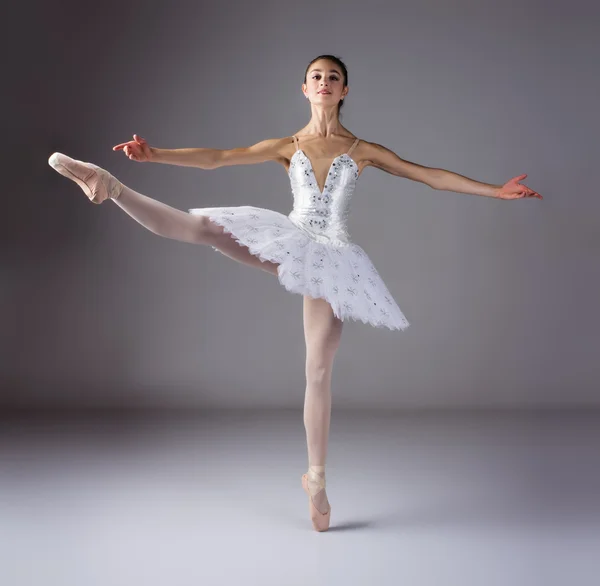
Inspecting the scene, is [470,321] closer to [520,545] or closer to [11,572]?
[520,545]

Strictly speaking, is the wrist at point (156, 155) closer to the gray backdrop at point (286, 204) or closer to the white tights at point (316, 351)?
the white tights at point (316, 351)

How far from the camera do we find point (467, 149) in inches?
204

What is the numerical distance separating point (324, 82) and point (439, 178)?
0.55 meters

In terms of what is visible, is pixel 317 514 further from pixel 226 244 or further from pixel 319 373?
pixel 226 244

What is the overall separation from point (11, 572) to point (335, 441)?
2.16m

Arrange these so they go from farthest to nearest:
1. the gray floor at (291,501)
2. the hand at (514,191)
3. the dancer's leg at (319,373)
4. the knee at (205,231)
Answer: the hand at (514,191), the dancer's leg at (319,373), the knee at (205,231), the gray floor at (291,501)

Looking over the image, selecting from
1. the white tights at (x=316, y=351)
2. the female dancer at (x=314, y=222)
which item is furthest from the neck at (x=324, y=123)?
the white tights at (x=316, y=351)

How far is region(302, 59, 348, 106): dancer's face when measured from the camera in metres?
3.06

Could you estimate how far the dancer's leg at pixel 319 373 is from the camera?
2861 millimetres

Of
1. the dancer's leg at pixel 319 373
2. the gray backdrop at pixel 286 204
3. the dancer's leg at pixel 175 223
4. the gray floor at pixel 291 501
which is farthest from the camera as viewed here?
the gray backdrop at pixel 286 204

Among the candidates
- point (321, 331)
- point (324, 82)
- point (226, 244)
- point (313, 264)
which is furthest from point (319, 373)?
point (324, 82)

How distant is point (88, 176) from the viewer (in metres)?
2.54

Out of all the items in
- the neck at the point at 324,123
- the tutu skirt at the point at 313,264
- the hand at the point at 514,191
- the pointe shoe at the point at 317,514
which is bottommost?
the pointe shoe at the point at 317,514

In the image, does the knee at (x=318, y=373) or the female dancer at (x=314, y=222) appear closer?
the female dancer at (x=314, y=222)
